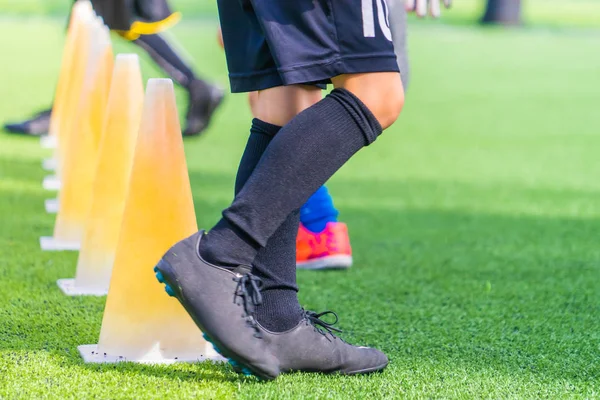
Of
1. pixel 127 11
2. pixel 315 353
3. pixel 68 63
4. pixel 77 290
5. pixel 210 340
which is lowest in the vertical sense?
pixel 68 63

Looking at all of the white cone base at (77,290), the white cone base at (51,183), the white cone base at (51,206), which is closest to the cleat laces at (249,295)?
the white cone base at (77,290)

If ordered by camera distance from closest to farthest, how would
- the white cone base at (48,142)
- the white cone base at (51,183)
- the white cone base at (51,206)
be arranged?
the white cone base at (51,206) < the white cone base at (51,183) < the white cone base at (48,142)

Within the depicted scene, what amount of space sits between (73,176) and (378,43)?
5.41 feet

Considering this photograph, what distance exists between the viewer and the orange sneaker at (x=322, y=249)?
332 cm

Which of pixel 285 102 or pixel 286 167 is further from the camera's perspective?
pixel 285 102

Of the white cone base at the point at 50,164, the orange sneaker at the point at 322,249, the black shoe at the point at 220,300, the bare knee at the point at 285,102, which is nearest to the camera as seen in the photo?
the black shoe at the point at 220,300

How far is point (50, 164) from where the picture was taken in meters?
5.00

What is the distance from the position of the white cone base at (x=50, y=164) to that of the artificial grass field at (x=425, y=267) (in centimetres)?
11

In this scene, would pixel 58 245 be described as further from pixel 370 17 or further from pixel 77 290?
pixel 370 17

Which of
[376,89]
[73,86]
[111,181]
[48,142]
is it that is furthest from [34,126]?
[376,89]

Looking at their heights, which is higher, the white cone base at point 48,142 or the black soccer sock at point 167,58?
the black soccer sock at point 167,58

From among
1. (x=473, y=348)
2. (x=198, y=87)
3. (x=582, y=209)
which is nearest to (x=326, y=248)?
(x=473, y=348)

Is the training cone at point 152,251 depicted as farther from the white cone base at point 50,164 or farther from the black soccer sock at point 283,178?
the white cone base at point 50,164

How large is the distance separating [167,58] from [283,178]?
4.08 m
